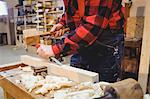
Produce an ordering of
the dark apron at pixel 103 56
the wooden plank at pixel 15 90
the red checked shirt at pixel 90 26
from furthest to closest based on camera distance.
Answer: the dark apron at pixel 103 56 → the red checked shirt at pixel 90 26 → the wooden plank at pixel 15 90

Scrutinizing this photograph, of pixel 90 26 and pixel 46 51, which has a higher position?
pixel 90 26

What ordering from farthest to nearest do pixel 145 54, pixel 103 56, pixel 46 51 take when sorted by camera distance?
pixel 103 56
pixel 46 51
pixel 145 54

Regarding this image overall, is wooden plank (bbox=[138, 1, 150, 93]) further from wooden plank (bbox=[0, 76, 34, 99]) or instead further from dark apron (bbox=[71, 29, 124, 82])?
wooden plank (bbox=[0, 76, 34, 99])

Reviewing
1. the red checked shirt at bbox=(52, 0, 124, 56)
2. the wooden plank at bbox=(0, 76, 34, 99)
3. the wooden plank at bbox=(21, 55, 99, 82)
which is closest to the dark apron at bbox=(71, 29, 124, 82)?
the red checked shirt at bbox=(52, 0, 124, 56)

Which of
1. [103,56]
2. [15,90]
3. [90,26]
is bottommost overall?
[15,90]

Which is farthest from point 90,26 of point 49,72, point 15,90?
point 15,90

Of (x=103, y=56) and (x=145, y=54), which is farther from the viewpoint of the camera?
(x=103, y=56)

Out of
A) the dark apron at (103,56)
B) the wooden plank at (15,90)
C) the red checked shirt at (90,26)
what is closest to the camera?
the wooden plank at (15,90)

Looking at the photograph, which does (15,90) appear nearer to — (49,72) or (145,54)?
(49,72)

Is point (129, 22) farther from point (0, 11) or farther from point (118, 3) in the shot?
point (0, 11)

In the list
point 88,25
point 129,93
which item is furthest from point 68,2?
point 129,93

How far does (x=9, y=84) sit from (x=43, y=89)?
315 millimetres

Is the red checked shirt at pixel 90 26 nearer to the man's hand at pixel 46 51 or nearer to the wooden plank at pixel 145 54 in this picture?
the man's hand at pixel 46 51

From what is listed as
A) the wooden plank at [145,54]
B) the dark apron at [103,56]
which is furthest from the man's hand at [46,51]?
the wooden plank at [145,54]
